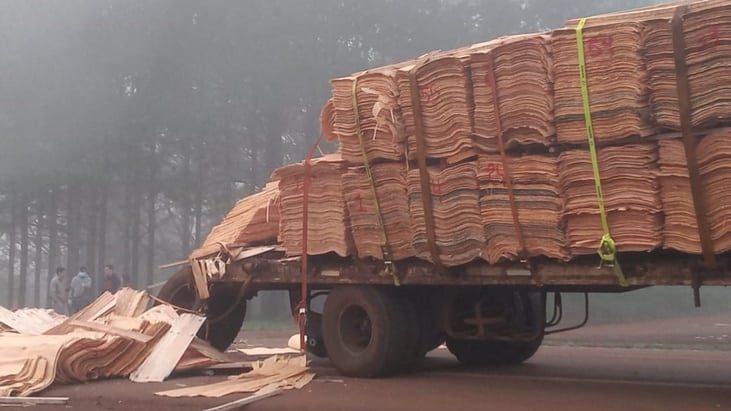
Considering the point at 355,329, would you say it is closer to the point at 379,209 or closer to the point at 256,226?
the point at 379,209

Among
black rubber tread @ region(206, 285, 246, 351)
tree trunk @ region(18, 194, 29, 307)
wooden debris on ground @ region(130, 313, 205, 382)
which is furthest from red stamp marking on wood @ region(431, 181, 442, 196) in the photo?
tree trunk @ region(18, 194, 29, 307)

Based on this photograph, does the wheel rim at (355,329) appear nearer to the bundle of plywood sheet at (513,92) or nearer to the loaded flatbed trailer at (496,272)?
the loaded flatbed trailer at (496,272)

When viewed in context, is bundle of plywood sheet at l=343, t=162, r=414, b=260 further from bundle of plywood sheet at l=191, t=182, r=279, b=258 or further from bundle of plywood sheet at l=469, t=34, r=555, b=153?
bundle of plywood sheet at l=191, t=182, r=279, b=258

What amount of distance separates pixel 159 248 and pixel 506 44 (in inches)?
1345

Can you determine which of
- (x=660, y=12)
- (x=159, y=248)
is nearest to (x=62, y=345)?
(x=660, y=12)

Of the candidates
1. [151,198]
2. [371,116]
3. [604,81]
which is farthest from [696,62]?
[151,198]

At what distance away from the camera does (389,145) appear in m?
8.54

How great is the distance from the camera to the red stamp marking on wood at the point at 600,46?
7.06 metres

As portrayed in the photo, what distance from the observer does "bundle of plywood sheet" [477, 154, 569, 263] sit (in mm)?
7438

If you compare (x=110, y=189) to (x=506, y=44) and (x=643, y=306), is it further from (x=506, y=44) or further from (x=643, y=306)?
(x=506, y=44)

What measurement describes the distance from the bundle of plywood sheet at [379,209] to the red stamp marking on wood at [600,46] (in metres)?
2.15

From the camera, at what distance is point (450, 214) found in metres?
8.10

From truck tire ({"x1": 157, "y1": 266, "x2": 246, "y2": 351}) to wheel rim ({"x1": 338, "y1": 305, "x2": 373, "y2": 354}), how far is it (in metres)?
1.90

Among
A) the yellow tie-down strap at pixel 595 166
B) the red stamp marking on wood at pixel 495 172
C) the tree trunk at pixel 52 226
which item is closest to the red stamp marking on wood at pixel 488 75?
the red stamp marking on wood at pixel 495 172
